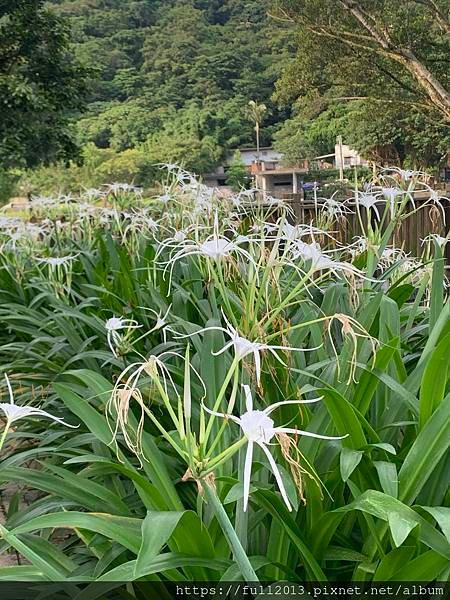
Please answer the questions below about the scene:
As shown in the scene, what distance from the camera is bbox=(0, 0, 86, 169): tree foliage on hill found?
17.5 ft

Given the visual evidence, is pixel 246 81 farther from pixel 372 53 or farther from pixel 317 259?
pixel 317 259

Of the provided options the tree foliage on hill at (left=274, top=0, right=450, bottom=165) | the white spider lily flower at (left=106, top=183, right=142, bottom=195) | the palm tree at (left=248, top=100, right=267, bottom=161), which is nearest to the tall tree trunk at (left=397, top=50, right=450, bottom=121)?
the tree foliage on hill at (left=274, top=0, right=450, bottom=165)

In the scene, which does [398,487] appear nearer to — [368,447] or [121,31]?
[368,447]

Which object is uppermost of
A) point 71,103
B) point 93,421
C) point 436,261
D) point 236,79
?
→ point 236,79

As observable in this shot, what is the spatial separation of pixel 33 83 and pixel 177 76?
100 feet

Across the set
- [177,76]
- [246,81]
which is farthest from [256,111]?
[177,76]

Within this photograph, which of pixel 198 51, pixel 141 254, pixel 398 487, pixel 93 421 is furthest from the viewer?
pixel 198 51

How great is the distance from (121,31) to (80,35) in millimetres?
3081

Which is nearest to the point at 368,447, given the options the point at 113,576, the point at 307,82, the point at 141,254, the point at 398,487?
the point at 398,487

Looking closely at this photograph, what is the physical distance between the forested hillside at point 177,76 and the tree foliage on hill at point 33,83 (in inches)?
974

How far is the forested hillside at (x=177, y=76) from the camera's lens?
30438 millimetres

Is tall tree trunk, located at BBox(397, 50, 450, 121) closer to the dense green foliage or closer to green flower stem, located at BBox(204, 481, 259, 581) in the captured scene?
the dense green foliage

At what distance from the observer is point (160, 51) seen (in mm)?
33031

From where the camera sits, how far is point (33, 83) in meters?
5.57
